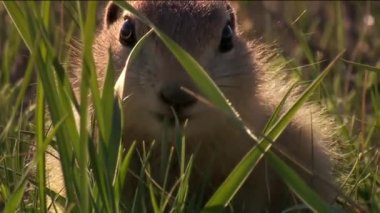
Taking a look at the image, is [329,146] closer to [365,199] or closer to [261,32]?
[365,199]

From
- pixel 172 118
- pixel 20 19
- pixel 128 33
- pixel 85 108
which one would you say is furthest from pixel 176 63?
pixel 85 108

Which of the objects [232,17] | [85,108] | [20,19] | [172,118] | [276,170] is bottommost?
[276,170]

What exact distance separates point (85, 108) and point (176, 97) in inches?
28.2

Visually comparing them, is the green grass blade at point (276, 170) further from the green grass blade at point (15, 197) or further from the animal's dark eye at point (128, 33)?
the animal's dark eye at point (128, 33)

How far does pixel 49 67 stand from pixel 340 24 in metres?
3.06

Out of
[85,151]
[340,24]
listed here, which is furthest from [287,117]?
[340,24]

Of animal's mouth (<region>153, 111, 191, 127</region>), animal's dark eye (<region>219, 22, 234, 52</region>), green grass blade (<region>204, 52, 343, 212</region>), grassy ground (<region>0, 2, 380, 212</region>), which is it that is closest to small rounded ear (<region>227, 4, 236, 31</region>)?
animal's dark eye (<region>219, 22, 234, 52</region>)

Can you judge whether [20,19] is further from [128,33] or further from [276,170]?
[128,33]

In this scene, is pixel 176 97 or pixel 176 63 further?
pixel 176 63

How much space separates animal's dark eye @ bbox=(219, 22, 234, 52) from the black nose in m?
0.66

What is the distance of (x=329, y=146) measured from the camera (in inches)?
173

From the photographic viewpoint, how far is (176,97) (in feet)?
11.2

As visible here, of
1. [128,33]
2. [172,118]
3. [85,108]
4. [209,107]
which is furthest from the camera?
[128,33]

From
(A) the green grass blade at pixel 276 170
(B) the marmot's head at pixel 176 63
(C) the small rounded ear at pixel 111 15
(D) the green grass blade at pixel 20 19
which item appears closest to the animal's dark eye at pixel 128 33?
(B) the marmot's head at pixel 176 63
